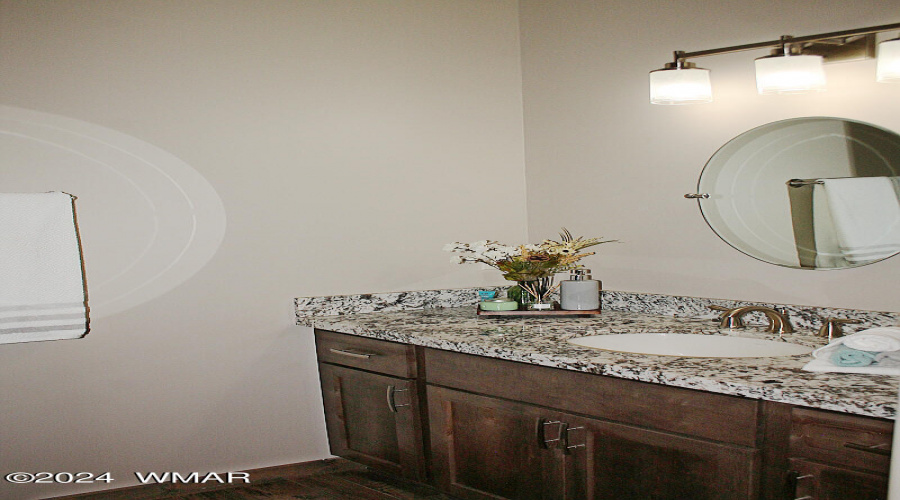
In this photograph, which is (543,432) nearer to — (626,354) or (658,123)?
(626,354)

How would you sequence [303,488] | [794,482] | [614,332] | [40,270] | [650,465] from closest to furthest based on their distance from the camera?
[794,482] < [650,465] < [614,332] < [40,270] < [303,488]

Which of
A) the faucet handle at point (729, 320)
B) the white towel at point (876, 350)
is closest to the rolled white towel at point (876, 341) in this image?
the white towel at point (876, 350)

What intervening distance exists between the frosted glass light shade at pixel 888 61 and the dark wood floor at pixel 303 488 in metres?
1.86

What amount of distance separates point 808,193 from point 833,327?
0.40m

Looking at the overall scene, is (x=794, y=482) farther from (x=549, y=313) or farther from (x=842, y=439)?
(x=549, y=313)

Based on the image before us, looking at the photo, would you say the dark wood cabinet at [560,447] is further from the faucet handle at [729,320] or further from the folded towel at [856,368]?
the faucet handle at [729,320]

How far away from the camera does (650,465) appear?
1.79 meters

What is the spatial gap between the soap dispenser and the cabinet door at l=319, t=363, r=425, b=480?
63 cm

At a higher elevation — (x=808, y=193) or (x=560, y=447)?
(x=808, y=193)

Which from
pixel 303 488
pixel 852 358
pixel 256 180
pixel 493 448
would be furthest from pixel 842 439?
pixel 256 180

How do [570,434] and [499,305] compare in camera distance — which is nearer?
[570,434]

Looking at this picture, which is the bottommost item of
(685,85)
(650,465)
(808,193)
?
(650,465)

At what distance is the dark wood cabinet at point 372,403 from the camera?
7.89 ft

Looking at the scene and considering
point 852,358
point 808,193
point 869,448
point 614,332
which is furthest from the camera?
point 614,332
